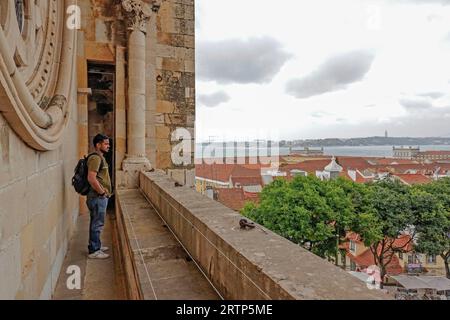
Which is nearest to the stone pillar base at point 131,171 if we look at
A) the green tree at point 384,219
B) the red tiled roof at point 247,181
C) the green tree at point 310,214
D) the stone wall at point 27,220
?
the stone wall at point 27,220

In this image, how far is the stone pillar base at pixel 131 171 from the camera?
5.80m

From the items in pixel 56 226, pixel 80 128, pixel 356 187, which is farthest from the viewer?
pixel 356 187

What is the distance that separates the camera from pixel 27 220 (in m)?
2.06

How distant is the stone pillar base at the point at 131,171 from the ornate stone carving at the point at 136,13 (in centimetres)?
217

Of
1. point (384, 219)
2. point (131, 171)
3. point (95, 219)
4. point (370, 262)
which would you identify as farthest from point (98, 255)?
point (370, 262)

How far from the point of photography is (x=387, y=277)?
20672 mm

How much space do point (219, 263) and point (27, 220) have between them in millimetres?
1214

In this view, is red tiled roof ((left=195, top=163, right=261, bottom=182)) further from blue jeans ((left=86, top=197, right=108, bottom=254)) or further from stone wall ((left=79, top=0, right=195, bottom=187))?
blue jeans ((left=86, top=197, right=108, bottom=254))

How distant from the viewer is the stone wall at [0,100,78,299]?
1.65 meters

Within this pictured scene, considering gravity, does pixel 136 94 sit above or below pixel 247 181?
above

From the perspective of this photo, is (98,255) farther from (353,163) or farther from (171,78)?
(353,163)
